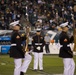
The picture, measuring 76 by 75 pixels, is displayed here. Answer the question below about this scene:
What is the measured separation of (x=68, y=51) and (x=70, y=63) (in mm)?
462

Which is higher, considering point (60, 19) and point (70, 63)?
point (60, 19)

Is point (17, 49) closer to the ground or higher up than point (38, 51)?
higher up

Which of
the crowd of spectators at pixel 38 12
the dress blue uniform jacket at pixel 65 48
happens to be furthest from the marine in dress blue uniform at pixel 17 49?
the crowd of spectators at pixel 38 12

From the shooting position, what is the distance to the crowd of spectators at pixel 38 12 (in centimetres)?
3519

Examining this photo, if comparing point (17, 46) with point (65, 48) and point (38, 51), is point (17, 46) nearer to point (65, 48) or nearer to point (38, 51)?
point (65, 48)

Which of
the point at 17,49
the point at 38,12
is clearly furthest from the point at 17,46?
the point at 38,12

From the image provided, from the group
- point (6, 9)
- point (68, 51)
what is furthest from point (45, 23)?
point (68, 51)

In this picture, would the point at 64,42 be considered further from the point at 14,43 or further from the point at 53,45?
the point at 53,45

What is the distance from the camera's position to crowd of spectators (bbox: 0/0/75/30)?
35188 mm

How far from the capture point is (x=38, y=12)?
37.5m

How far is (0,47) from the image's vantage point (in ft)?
106

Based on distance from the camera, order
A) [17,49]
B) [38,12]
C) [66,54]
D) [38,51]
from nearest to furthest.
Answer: [66,54] → [17,49] → [38,51] → [38,12]

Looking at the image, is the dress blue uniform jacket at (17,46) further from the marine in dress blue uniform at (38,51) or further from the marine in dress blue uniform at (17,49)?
the marine in dress blue uniform at (38,51)

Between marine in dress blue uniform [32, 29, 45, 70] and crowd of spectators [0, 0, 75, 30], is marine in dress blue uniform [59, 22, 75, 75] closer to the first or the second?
marine in dress blue uniform [32, 29, 45, 70]
